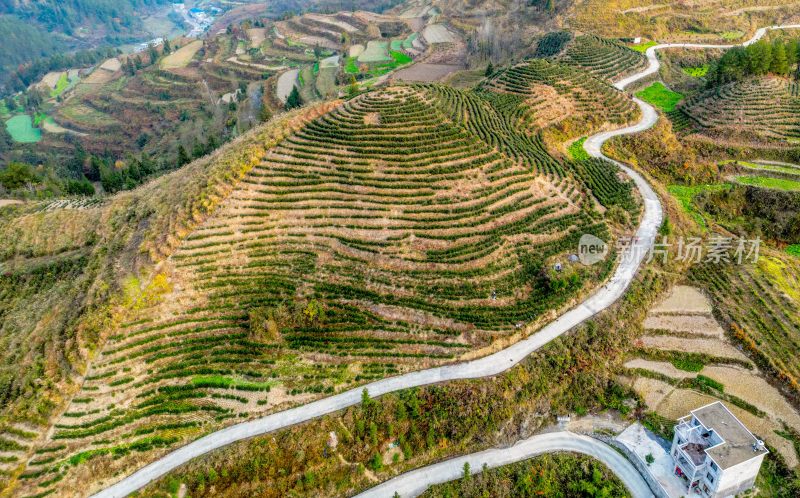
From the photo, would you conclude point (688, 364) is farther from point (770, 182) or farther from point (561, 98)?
point (561, 98)

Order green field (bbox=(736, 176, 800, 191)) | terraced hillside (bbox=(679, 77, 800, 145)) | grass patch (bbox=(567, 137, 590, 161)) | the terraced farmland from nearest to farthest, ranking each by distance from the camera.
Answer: the terraced farmland, green field (bbox=(736, 176, 800, 191)), grass patch (bbox=(567, 137, 590, 161)), terraced hillside (bbox=(679, 77, 800, 145))

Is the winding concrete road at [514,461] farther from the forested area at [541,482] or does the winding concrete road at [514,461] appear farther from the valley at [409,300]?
the forested area at [541,482]

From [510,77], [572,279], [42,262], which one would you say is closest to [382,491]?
[572,279]

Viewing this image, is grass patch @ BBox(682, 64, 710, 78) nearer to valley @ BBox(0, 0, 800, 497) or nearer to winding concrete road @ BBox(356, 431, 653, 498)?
valley @ BBox(0, 0, 800, 497)

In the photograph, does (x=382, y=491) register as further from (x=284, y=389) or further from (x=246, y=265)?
(x=246, y=265)

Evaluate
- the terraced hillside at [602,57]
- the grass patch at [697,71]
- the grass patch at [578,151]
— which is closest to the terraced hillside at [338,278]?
the grass patch at [578,151]

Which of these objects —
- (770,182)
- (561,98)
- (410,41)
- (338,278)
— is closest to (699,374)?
(338,278)

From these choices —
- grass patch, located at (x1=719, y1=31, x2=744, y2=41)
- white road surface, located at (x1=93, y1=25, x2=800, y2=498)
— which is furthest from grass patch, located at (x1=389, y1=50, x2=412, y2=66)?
white road surface, located at (x1=93, y1=25, x2=800, y2=498)
